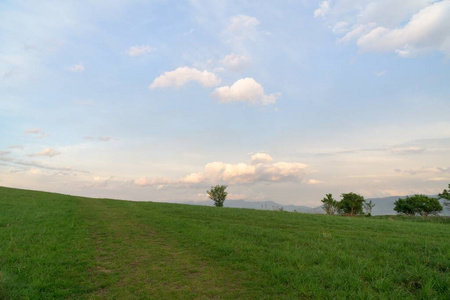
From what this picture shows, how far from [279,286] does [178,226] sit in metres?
10.3

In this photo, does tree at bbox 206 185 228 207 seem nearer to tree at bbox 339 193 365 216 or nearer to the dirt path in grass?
tree at bbox 339 193 365 216

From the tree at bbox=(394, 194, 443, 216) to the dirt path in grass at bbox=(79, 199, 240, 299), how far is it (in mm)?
67587

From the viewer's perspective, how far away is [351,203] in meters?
64.2

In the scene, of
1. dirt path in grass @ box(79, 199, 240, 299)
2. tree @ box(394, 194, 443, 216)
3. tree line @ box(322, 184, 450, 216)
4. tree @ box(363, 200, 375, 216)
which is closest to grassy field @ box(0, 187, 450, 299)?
dirt path in grass @ box(79, 199, 240, 299)

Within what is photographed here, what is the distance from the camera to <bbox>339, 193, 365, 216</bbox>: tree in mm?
63969

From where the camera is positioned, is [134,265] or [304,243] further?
[304,243]

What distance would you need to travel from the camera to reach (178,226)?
16594 millimetres

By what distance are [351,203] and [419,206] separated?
A: 565 inches

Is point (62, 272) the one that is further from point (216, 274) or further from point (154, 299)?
point (216, 274)

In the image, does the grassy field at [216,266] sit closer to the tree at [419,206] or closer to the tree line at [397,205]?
the tree line at [397,205]

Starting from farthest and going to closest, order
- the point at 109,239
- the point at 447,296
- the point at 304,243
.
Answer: the point at 109,239 < the point at 304,243 < the point at 447,296

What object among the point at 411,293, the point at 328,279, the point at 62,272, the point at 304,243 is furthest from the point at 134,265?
Answer: the point at 411,293

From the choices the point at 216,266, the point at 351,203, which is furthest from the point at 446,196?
the point at 216,266

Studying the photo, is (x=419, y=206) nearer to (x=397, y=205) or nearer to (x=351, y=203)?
(x=397, y=205)
